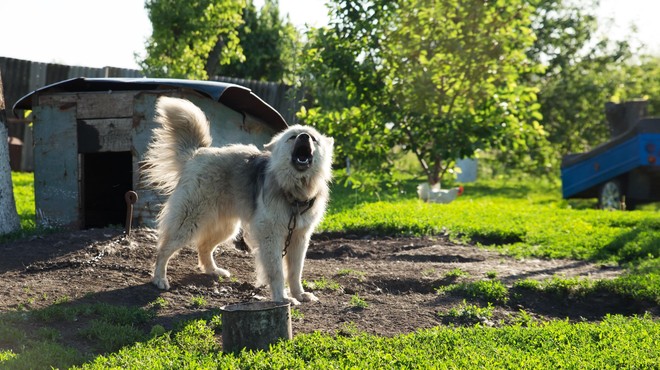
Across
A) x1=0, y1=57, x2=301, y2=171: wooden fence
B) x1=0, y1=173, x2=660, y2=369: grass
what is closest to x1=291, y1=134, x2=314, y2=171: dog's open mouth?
x1=0, y1=173, x2=660, y2=369: grass

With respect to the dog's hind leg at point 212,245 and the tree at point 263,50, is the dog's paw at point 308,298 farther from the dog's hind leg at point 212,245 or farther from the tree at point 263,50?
the tree at point 263,50

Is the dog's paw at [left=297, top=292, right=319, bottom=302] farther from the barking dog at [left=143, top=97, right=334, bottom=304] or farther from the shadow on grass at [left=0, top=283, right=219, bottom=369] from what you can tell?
the shadow on grass at [left=0, top=283, right=219, bottom=369]

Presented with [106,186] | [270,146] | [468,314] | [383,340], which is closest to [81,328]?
[383,340]

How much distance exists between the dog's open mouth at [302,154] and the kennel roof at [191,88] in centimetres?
274

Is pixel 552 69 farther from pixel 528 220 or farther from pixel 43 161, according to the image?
pixel 43 161

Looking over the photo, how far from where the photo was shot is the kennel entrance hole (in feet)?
35.4

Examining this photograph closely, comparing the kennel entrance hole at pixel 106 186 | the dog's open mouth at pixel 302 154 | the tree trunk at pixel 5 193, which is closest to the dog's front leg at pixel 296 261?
the dog's open mouth at pixel 302 154

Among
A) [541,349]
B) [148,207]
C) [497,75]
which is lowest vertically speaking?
[541,349]

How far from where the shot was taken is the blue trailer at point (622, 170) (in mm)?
14680

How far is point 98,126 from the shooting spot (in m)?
9.33

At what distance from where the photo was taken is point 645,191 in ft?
49.5

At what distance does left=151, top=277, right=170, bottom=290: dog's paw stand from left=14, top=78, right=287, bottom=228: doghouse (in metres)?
2.43

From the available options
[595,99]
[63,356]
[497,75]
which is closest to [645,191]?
[497,75]

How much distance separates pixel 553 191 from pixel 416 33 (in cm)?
978
